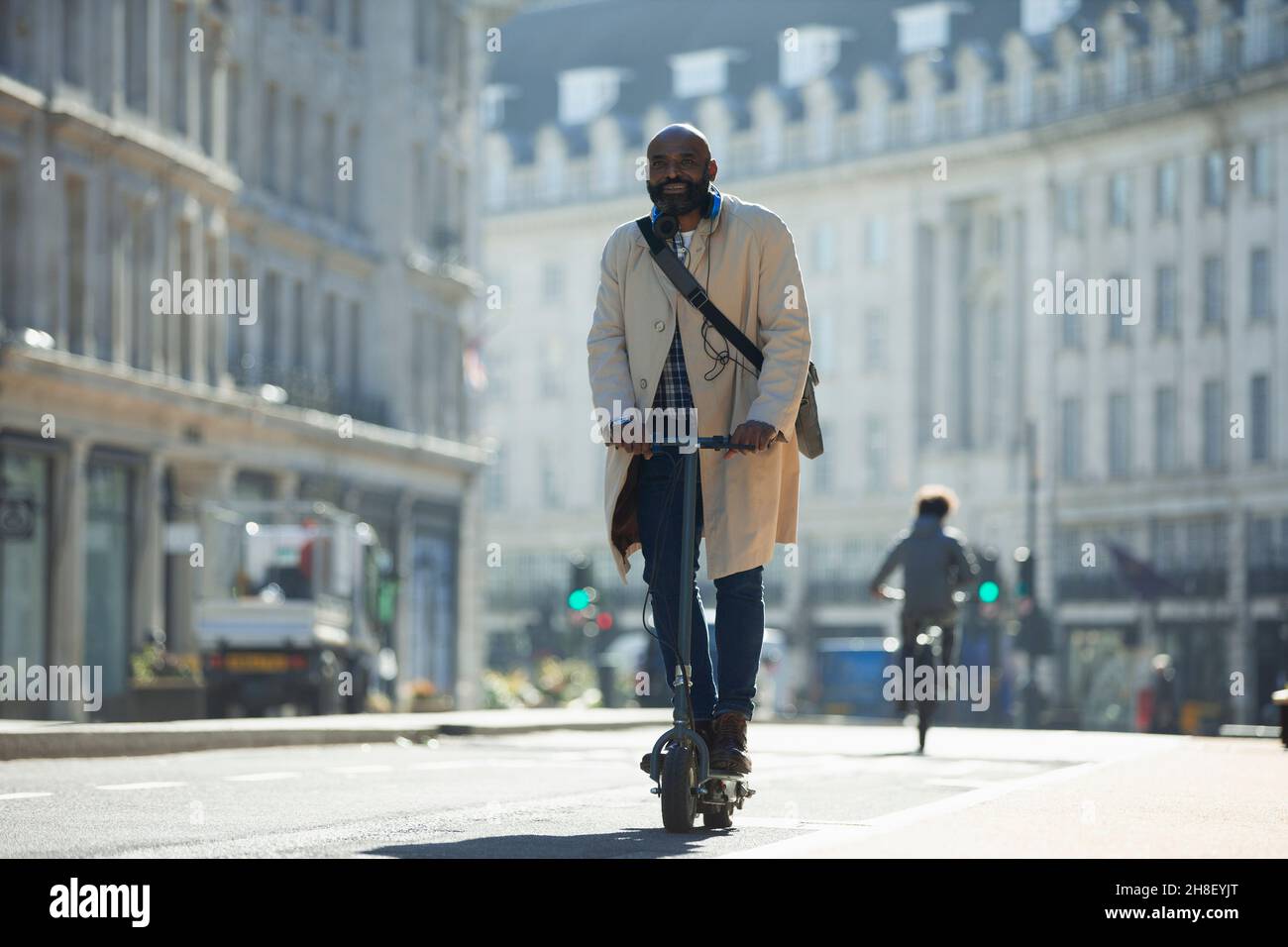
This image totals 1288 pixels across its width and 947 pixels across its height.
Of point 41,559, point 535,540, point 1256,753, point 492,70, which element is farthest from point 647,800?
point 492,70

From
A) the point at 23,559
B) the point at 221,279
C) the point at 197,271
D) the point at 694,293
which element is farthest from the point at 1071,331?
the point at 694,293

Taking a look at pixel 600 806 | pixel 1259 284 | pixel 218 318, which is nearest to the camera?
pixel 600 806

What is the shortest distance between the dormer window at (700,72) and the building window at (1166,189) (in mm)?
21792

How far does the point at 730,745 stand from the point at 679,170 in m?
1.85

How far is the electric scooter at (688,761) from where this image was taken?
7633 mm

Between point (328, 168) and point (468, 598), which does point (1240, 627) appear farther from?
point (328, 168)

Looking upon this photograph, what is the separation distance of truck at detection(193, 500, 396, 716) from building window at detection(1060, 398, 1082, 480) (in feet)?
134

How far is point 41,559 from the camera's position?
34.5 metres

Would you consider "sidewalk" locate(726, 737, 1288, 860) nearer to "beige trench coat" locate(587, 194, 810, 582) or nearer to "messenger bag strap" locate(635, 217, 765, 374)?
"beige trench coat" locate(587, 194, 810, 582)

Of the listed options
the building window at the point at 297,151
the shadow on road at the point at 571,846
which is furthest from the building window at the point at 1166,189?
the shadow on road at the point at 571,846

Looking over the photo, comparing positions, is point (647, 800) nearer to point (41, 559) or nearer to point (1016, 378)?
point (41, 559)

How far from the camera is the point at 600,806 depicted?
922cm

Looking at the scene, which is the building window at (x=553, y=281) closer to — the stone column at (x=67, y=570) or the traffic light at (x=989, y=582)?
the traffic light at (x=989, y=582)

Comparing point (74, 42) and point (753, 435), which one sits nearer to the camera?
point (753, 435)
